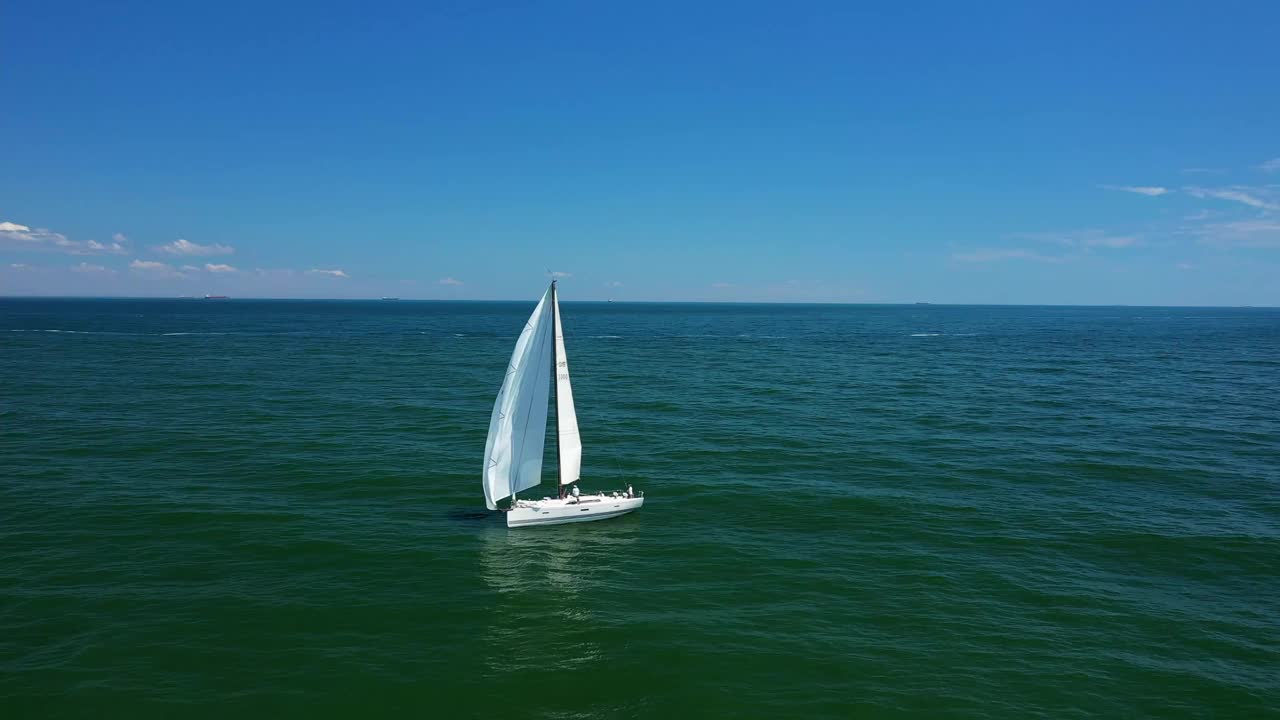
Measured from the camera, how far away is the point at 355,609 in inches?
1219

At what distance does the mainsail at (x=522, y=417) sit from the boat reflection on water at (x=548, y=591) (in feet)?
10.3

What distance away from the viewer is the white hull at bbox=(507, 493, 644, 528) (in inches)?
1614

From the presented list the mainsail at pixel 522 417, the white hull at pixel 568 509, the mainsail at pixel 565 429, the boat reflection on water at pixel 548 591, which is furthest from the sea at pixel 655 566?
the mainsail at pixel 565 429

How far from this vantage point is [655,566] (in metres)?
36.2

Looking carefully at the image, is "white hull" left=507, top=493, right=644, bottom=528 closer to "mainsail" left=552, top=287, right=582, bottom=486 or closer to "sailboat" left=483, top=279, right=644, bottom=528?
"sailboat" left=483, top=279, right=644, bottom=528

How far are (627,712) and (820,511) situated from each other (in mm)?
23692

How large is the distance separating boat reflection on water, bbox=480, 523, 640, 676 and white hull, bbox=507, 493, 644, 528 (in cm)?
63

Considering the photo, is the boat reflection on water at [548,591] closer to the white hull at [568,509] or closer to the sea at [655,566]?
the sea at [655,566]

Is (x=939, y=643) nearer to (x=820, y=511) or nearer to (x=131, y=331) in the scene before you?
(x=820, y=511)

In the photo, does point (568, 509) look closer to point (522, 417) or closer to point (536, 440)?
point (536, 440)

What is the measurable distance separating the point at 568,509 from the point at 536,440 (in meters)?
4.90

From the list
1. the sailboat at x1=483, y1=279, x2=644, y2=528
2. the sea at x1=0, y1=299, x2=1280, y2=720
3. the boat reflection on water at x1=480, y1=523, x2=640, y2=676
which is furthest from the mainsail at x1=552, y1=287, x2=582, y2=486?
the sea at x1=0, y1=299, x2=1280, y2=720

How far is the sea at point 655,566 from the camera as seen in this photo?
2548 cm

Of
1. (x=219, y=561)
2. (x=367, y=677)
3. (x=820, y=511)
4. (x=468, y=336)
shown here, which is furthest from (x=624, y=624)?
(x=468, y=336)
